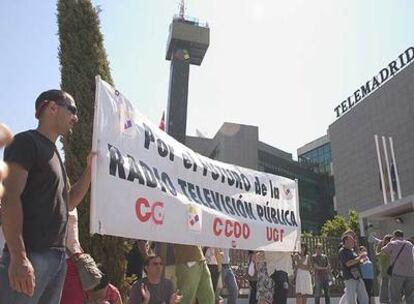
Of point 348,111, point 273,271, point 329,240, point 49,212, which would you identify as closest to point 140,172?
point 49,212

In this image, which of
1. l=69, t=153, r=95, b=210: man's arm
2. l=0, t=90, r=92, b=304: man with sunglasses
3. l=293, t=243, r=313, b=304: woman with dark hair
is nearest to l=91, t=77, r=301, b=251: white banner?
l=69, t=153, r=95, b=210: man's arm

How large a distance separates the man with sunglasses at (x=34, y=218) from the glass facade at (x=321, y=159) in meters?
80.7

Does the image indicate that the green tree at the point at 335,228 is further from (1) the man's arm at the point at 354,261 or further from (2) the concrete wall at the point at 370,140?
(1) the man's arm at the point at 354,261

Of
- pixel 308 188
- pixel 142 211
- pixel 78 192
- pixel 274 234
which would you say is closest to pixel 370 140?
pixel 308 188

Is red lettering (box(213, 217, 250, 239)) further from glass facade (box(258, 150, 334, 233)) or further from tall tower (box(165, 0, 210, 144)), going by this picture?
tall tower (box(165, 0, 210, 144))

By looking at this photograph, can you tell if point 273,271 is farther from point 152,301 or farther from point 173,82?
point 173,82

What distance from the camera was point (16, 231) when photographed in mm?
2379

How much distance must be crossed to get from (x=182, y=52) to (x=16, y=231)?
10953cm

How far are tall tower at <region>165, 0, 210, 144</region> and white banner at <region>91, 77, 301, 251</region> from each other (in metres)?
94.4

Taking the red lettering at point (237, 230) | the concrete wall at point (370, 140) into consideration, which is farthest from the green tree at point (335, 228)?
the red lettering at point (237, 230)

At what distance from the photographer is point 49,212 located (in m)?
2.62

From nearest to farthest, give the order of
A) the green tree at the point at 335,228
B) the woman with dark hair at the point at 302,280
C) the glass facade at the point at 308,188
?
1. the woman with dark hair at the point at 302,280
2. the green tree at the point at 335,228
3. the glass facade at the point at 308,188

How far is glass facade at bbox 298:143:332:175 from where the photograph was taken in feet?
266

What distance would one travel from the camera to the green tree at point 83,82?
6441 millimetres
